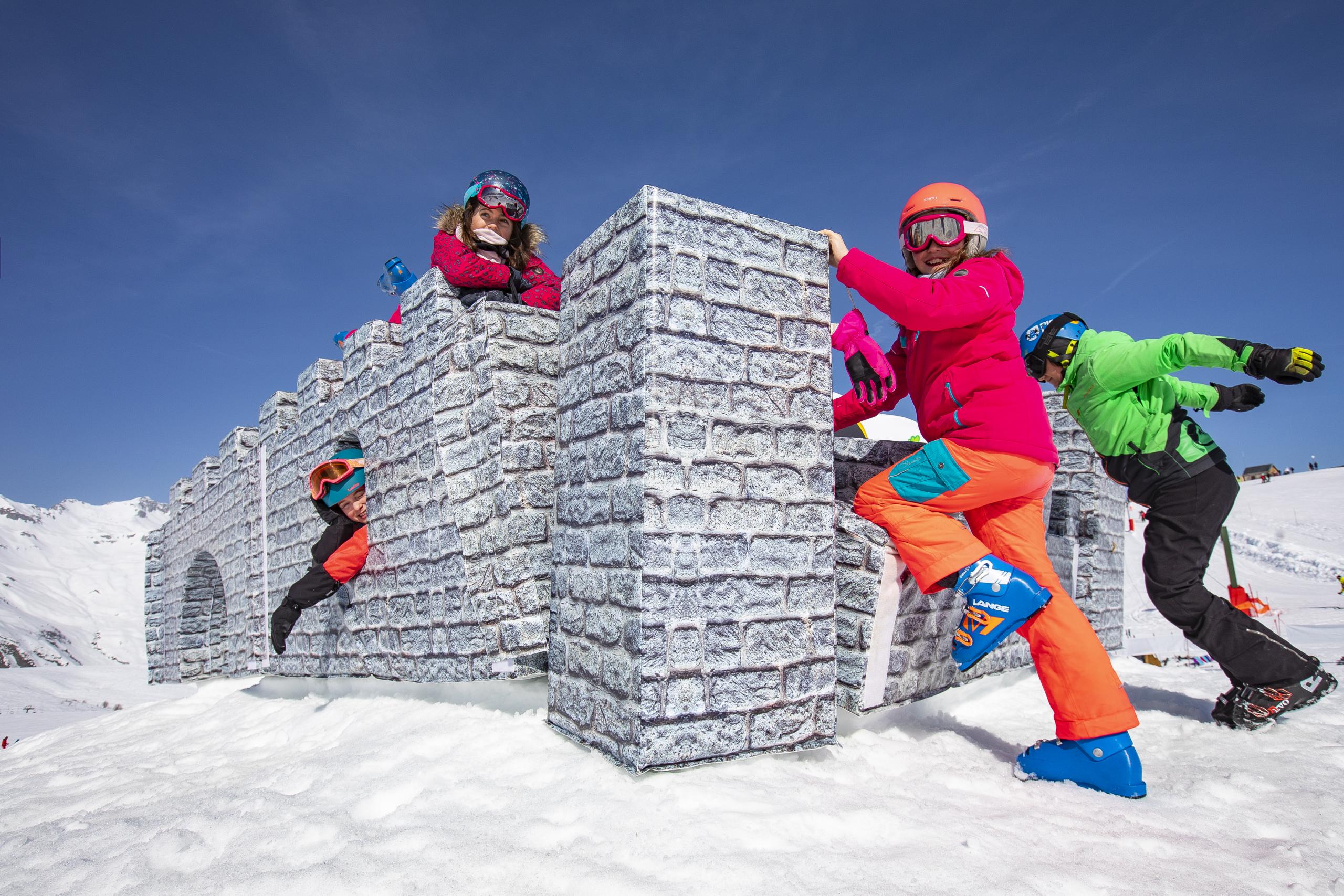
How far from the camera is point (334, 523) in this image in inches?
217

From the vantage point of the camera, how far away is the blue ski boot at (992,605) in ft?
8.52

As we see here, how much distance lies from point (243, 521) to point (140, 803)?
524 centimetres

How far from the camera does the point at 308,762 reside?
11.2 feet

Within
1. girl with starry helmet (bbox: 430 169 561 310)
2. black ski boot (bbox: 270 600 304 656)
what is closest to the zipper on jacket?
girl with starry helmet (bbox: 430 169 561 310)

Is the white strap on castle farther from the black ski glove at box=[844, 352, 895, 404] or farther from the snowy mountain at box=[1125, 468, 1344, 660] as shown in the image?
the snowy mountain at box=[1125, 468, 1344, 660]

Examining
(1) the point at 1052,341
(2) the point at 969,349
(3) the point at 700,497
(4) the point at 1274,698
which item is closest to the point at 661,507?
(3) the point at 700,497

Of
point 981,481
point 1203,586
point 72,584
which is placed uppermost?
point 981,481

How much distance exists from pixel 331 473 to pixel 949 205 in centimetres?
460

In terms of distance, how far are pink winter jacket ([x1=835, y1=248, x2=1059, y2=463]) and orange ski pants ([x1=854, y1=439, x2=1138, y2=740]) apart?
0.34ft

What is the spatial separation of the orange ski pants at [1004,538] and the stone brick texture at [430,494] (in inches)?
69.0

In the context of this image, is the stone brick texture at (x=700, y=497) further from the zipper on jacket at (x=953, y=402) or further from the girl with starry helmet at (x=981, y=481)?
the zipper on jacket at (x=953, y=402)

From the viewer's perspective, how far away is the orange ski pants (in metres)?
2.61

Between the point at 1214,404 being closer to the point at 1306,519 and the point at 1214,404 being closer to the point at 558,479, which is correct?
the point at 558,479

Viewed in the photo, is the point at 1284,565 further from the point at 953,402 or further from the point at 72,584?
the point at 72,584
